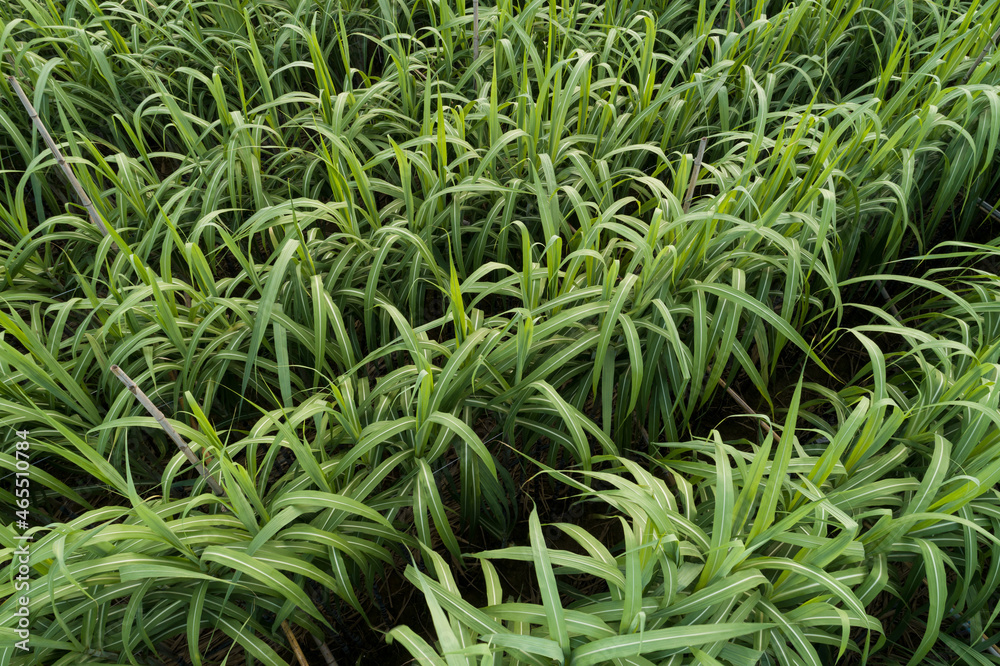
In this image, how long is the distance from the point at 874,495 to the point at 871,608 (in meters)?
0.44

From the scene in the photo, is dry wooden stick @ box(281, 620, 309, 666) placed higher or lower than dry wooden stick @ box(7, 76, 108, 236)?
lower

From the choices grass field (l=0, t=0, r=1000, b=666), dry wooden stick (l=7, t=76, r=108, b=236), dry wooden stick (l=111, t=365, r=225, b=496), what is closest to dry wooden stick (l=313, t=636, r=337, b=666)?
grass field (l=0, t=0, r=1000, b=666)

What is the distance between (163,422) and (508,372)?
1.96ft

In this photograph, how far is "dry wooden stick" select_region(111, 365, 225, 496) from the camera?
0.79 m

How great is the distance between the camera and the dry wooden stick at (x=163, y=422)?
0.79 meters

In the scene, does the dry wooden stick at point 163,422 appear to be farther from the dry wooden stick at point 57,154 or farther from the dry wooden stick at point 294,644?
the dry wooden stick at point 57,154

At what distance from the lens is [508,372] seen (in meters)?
1.13

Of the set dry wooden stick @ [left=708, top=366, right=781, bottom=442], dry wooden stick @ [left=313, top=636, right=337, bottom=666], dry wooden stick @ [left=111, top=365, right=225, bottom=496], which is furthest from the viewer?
dry wooden stick @ [left=708, top=366, right=781, bottom=442]

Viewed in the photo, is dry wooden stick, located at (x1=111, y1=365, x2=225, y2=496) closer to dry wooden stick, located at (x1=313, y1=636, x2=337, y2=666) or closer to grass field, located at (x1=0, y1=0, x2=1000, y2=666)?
grass field, located at (x1=0, y1=0, x2=1000, y2=666)

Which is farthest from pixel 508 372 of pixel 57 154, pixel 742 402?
pixel 57 154

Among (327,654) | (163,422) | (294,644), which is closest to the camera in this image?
(163,422)

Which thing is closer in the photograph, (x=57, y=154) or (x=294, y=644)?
(x=294, y=644)

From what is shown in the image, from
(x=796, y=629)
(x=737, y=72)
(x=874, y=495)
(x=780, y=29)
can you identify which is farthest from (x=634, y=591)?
(x=780, y=29)

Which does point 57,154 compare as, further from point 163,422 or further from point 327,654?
point 327,654
